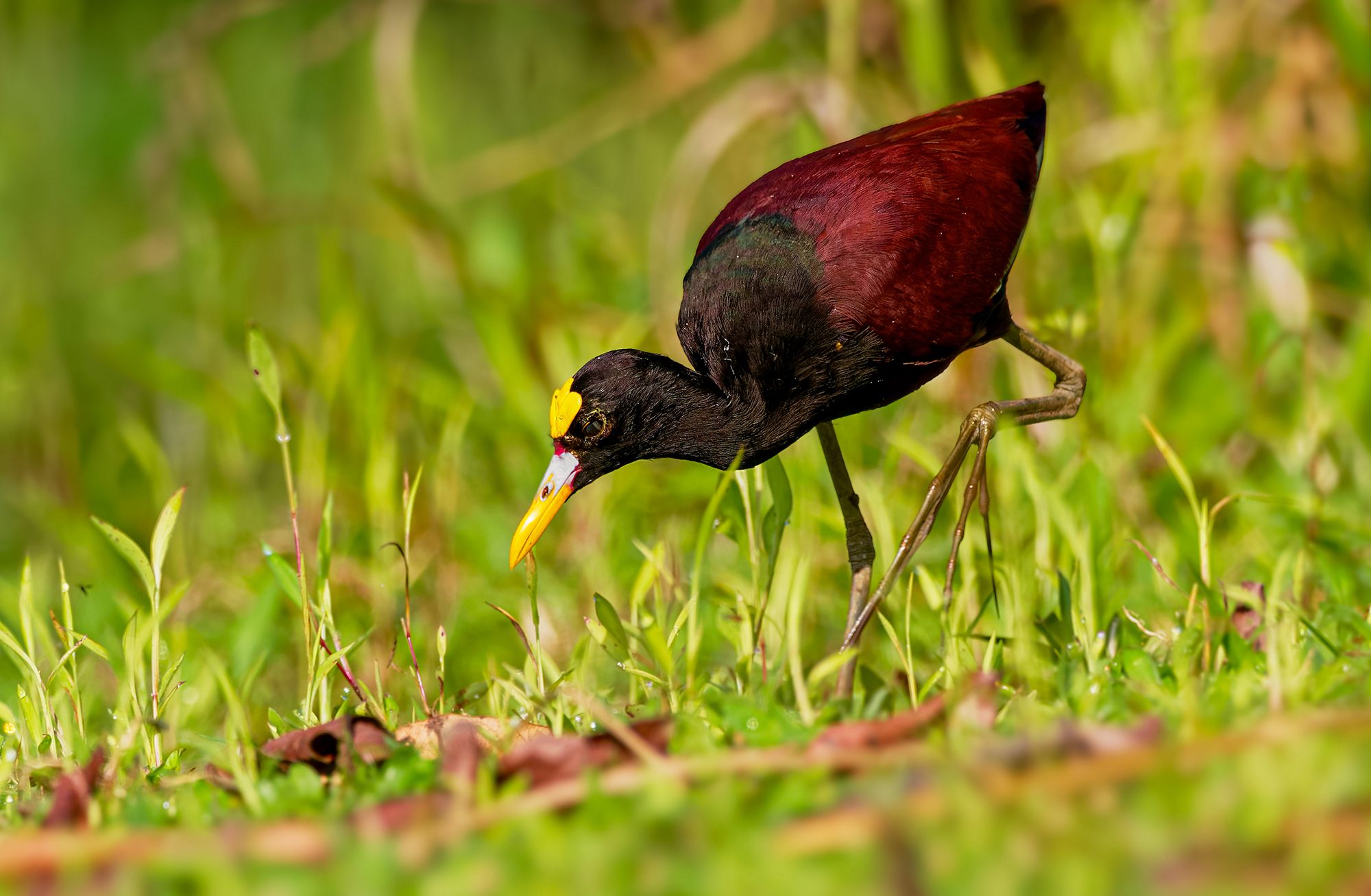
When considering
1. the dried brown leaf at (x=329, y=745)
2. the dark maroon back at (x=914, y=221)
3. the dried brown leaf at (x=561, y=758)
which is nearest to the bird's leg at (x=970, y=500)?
the dark maroon back at (x=914, y=221)

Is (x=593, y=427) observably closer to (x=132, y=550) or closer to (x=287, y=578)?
(x=287, y=578)

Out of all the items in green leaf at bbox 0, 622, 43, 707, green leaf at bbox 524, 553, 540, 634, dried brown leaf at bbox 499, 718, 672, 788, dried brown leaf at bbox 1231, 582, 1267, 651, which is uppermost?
green leaf at bbox 0, 622, 43, 707

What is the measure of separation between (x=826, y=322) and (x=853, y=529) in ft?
1.72

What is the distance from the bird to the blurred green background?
24 centimetres

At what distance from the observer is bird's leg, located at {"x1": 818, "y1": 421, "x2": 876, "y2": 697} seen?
3068 mm

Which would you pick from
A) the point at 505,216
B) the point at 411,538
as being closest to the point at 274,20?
the point at 505,216

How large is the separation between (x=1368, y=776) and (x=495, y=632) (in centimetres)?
261

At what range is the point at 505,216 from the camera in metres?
5.73

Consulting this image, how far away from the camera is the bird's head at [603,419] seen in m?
3.00

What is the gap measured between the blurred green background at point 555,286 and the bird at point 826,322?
0.24 meters

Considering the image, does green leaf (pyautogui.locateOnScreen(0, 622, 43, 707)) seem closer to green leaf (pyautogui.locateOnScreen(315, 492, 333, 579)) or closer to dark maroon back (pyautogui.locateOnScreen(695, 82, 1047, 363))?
green leaf (pyautogui.locateOnScreen(315, 492, 333, 579))

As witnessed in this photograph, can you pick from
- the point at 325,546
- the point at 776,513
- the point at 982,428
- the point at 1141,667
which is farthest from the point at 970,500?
the point at 325,546

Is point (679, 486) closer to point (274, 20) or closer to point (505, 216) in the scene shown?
point (505, 216)

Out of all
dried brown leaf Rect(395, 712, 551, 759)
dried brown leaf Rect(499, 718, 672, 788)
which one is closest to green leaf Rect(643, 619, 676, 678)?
dried brown leaf Rect(395, 712, 551, 759)
